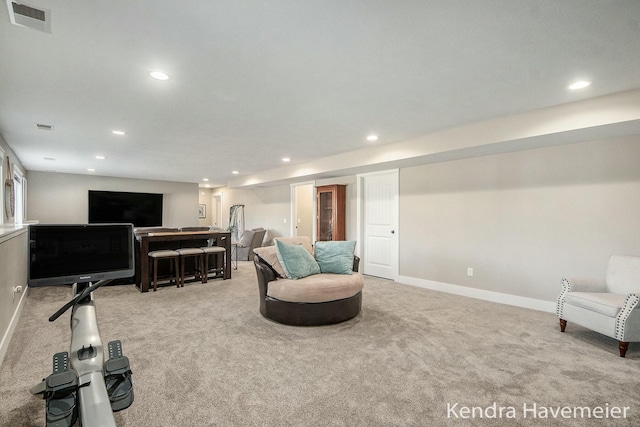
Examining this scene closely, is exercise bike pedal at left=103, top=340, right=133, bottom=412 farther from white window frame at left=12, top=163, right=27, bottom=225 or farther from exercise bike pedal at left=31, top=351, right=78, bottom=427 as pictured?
white window frame at left=12, top=163, right=27, bottom=225

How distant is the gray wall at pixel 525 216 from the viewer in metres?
3.28

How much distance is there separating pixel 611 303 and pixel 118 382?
12.2 feet

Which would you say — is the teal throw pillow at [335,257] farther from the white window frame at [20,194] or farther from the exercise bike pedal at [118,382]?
the white window frame at [20,194]

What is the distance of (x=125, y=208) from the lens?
8.89m

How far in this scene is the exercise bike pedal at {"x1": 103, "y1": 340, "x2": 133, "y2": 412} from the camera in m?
1.34

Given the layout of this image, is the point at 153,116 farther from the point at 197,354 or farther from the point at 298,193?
the point at 298,193

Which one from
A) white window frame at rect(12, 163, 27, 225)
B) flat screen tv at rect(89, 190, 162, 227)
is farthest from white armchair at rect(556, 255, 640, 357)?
flat screen tv at rect(89, 190, 162, 227)

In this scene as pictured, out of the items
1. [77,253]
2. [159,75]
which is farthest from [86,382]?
[159,75]

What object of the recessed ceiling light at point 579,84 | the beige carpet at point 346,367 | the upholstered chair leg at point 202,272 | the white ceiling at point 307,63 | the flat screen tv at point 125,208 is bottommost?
the beige carpet at point 346,367

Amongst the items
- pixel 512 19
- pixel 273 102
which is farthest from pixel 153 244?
pixel 512 19

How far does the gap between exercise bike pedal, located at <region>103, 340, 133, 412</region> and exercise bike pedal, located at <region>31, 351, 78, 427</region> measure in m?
0.13

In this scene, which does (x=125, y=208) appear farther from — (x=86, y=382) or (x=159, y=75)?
(x=86, y=382)

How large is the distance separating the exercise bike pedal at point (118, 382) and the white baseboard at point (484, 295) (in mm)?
4270

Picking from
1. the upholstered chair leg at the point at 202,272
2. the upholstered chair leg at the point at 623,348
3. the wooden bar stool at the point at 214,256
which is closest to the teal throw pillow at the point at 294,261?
the wooden bar stool at the point at 214,256
